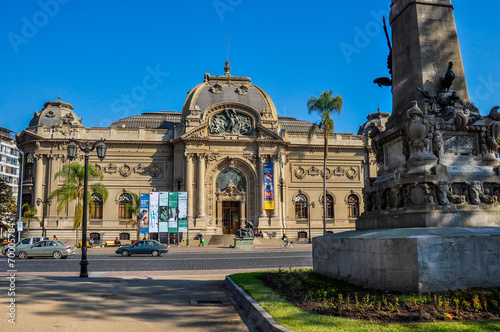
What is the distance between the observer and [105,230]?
47438 millimetres

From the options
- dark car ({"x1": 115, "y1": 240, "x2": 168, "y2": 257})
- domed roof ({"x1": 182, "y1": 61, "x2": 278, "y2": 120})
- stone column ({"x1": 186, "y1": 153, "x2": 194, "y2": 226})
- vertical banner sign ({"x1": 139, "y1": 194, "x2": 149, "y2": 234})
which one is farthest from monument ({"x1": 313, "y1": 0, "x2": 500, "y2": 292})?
domed roof ({"x1": 182, "y1": 61, "x2": 278, "y2": 120})

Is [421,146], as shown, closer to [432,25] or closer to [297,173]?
[432,25]

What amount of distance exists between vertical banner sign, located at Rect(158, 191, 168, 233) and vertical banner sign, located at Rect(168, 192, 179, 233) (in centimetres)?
38

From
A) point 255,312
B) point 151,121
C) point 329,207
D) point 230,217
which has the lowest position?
point 255,312

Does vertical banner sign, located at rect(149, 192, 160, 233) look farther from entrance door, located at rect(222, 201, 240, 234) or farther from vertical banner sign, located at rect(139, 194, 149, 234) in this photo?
entrance door, located at rect(222, 201, 240, 234)

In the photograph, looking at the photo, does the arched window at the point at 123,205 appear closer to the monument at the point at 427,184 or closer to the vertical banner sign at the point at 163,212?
the vertical banner sign at the point at 163,212

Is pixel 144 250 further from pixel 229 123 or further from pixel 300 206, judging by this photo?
pixel 300 206

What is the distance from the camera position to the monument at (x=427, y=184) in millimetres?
7062

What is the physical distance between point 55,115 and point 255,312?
5128 centimetres

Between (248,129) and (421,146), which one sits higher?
(248,129)

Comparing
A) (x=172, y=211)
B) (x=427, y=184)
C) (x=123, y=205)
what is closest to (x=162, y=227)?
(x=172, y=211)

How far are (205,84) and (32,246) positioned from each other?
30.5 metres

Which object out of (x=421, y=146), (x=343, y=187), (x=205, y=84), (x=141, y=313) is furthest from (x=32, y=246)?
(x=343, y=187)

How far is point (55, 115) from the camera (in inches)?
2041
